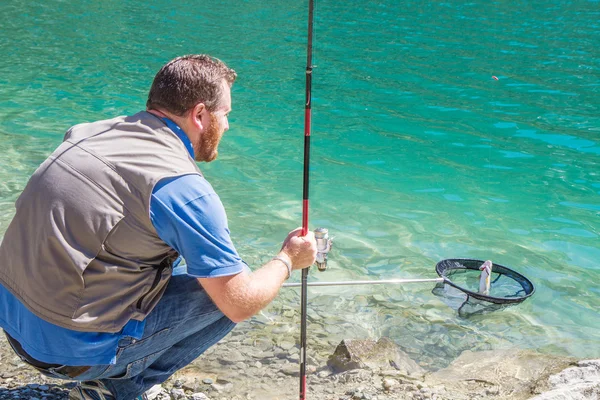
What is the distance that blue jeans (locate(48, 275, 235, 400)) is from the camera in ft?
8.60

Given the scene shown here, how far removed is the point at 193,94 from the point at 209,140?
0.20m

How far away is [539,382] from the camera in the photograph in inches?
144

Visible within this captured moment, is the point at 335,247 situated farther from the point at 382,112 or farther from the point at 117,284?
the point at 382,112

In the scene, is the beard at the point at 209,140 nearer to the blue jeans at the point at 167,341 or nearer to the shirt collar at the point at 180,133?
the shirt collar at the point at 180,133

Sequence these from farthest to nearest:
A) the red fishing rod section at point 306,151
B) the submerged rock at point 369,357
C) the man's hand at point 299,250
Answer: the submerged rock at point 369,357, the red fishing rod section at point 306,151, the man's hand at point 299,250

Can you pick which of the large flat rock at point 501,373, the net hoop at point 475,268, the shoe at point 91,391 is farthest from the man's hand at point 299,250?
the net hoop at point 475,268

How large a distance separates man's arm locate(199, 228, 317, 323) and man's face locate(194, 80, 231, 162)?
0.50 meters

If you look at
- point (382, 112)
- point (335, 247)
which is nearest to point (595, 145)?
point (382, 112)

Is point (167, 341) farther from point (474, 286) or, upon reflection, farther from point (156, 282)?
point (474, 286)

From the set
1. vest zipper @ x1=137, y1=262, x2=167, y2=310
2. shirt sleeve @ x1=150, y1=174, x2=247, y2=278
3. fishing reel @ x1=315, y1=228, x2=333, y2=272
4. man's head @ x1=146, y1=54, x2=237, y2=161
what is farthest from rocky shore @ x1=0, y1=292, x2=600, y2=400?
man's head @ x1=146, y1=54, x2=237, y2=161

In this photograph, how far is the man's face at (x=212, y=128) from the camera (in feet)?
8.63

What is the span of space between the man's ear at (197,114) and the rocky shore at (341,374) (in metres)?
1.42

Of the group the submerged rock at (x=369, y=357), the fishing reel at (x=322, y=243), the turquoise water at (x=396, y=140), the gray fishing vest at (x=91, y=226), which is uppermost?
the gray fishing vest at (x=91, y=226)

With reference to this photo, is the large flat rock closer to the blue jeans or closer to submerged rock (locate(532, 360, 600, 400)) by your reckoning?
submerged rock (locate(532, 360, 600, 400))
